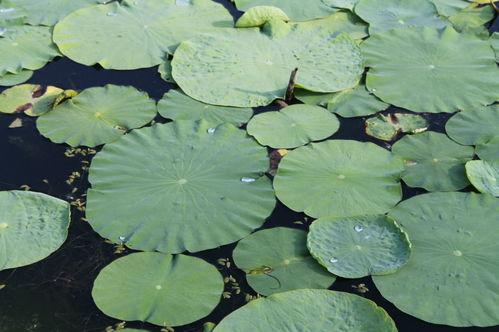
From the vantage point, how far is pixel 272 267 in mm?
2975

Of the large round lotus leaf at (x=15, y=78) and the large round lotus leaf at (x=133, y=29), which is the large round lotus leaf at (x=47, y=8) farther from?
the large round lotus leaf at (x=15, y=78)

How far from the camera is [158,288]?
9.43 feet

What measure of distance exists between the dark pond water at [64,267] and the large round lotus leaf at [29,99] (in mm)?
80

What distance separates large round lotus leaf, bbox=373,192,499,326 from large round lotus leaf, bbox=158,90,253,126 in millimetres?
1029

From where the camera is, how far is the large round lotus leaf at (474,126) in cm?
367

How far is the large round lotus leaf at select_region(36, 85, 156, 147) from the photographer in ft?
12.2

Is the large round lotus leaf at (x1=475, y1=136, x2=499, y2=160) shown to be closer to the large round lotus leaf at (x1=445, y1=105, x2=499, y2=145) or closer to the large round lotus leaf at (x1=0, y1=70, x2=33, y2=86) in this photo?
the large round lotus leaf at (x1=445, y1=105, x2=499, y2=145)

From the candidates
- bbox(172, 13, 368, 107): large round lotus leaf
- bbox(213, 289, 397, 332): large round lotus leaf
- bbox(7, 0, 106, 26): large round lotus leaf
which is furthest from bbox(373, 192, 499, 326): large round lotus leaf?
bbox(7, 0, 106, 26): large round lotus leaf

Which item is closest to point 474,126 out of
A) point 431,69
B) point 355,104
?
point 431,69

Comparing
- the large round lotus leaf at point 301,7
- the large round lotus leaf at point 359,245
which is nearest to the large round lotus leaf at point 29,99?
the large round lotus leaf at point 301,7

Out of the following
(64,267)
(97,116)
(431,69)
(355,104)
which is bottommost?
(64,267)

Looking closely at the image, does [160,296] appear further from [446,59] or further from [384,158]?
[446,59]

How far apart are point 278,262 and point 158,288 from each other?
512 mm

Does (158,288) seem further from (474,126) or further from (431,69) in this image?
(431,69)
